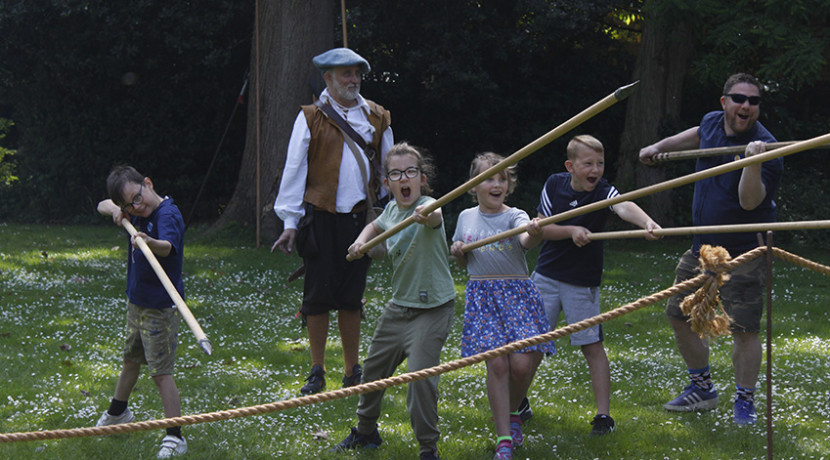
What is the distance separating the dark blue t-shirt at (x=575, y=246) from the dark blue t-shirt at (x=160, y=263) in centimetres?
193

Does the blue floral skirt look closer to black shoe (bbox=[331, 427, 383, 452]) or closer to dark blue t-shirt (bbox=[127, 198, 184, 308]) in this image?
black shoe (bbox=[331, 427, 383, 452])

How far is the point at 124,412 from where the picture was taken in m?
4.88

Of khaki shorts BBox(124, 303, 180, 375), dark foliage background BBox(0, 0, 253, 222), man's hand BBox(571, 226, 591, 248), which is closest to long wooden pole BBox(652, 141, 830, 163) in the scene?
Answer: man's hand BBox(571, 226, 591, 248)

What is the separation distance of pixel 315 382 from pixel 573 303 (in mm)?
1741

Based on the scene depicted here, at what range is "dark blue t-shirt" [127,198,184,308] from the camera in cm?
453

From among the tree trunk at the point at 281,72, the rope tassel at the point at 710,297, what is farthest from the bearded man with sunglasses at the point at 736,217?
the tree trunk at the point at 281,72

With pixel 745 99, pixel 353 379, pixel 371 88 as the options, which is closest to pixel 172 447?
pixel 353 379

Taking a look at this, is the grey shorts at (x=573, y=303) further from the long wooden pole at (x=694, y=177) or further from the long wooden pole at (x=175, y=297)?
the long wooden pole at (x=175, y=297)

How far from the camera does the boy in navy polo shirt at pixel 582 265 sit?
15.5 ft

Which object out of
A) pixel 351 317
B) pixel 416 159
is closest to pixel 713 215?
pixel 416 159

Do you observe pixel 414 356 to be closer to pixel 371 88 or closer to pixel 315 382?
pixel 315 382

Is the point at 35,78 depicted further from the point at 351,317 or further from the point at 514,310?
the point at 514,310

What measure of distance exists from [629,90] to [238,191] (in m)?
11.2

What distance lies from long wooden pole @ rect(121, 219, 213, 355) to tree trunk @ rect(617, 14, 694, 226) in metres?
10.7
